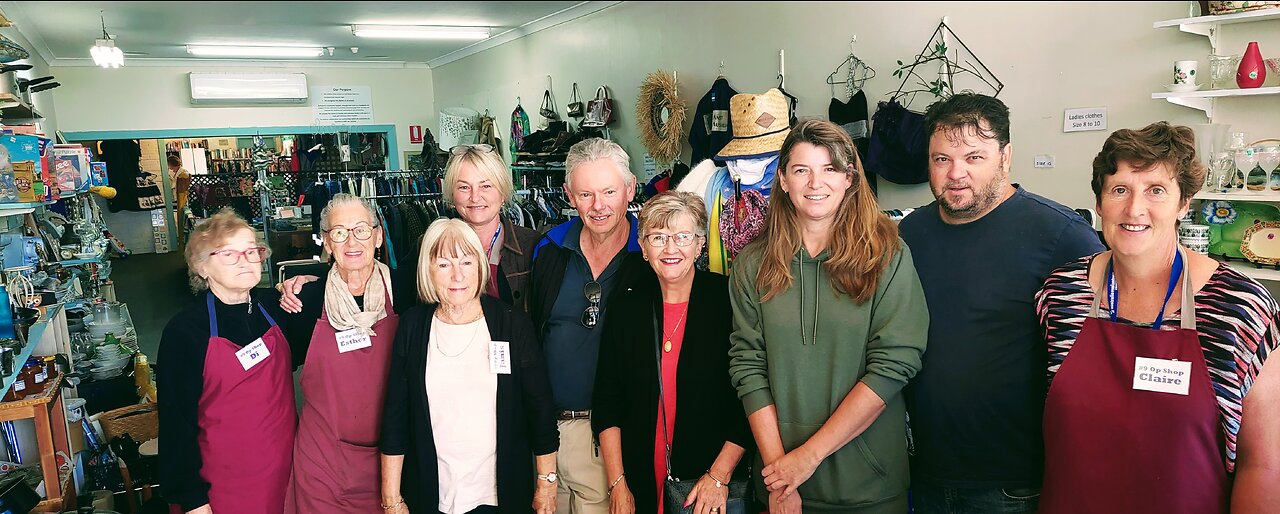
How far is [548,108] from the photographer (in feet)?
23.9

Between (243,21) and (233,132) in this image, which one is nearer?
(243,21)

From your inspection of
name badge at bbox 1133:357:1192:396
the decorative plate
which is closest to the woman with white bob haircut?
name badge at bbox 1133:357:1192:396

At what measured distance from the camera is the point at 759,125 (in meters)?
2.67

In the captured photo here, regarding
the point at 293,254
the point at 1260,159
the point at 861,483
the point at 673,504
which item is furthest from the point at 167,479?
the point at 293,254

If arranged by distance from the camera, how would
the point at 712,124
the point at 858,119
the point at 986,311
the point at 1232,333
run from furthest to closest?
the point at 712,124 < the point at 858,119 < the point at 986,311 < the point at 1232,333

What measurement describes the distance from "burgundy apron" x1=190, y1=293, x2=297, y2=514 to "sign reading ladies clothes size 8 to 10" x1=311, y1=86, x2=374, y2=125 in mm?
8217

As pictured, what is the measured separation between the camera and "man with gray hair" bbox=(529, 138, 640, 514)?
210 centimetres

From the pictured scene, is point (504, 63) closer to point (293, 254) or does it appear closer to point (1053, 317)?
point (293, 254)

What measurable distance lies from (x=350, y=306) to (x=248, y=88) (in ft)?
27.3

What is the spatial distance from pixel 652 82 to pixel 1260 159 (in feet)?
11.9

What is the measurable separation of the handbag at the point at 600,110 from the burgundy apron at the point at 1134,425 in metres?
5.21

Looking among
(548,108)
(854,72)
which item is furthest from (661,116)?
(548,108)

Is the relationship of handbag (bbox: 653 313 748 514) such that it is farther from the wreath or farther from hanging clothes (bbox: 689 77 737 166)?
the wreath

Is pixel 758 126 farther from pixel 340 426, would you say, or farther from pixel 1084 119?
pixel 1084 119
